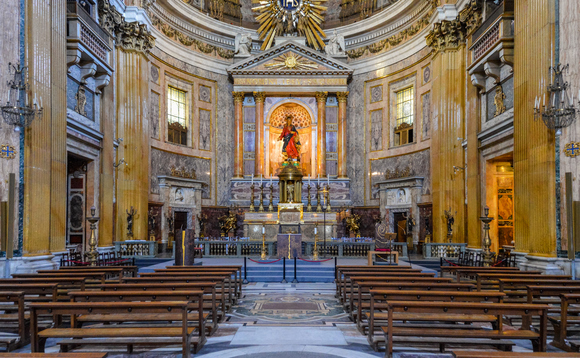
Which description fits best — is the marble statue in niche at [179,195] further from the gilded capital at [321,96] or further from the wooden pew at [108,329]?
the wooden pew at [108,329]

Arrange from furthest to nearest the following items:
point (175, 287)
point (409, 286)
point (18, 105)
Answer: point (18, 105), point (409, 286), point (175, 287)

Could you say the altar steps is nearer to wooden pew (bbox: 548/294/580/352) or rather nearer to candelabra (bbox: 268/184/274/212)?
wooden pew (bbox: 548/294/580/352)

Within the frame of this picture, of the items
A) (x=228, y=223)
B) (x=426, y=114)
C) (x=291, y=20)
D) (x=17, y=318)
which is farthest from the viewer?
(x=291, y=20)

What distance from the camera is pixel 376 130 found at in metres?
28.0

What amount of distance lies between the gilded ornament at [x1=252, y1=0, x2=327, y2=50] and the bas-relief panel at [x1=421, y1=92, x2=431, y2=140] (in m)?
7.98

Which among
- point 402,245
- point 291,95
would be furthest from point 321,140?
point 402,245

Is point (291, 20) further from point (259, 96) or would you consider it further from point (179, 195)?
point (179, 195)

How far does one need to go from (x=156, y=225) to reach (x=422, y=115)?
15236 millimetres

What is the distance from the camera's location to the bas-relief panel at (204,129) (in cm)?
2781

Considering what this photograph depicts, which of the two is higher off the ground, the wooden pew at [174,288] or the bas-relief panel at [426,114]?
the bas-relief panel at [426,114]

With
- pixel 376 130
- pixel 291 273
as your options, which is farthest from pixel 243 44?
pixel 291 273

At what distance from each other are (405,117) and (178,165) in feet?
43.7

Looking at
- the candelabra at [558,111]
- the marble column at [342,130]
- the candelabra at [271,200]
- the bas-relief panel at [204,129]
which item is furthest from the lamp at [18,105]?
the marble column at [342,130]

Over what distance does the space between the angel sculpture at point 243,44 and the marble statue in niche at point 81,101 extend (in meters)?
12.9
